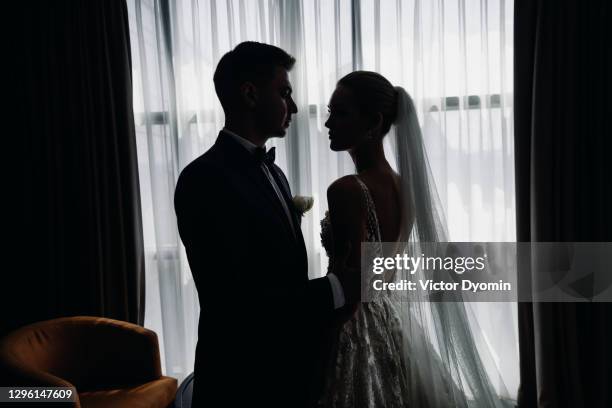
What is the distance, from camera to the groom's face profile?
54.1 inches

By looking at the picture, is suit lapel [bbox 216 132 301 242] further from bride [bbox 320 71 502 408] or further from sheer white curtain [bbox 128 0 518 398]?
sheer white curtain [bbox 128 0 518 398]

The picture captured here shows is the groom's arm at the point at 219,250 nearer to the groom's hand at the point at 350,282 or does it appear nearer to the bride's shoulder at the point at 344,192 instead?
the groom's hand at the point at 350,282

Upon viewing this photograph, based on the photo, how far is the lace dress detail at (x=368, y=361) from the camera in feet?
4.73

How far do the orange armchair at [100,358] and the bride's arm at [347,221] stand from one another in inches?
57.4

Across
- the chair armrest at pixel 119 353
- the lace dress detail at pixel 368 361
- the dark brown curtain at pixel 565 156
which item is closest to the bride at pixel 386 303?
the lace dress detail at pixel 368 361

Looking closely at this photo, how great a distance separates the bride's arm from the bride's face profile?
25cm

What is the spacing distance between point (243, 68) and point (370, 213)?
0.66 m

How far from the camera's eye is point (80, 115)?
2832 millimetres

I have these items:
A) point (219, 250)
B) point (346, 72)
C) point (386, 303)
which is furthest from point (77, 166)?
point (386, 303)

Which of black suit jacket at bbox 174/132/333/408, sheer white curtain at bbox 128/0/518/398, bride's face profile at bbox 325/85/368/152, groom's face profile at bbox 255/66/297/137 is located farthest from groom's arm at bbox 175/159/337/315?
sheer white curtain at bbox 128/0/518/398

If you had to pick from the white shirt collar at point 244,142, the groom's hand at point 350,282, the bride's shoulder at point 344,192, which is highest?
the white shirt collar at point 244,142

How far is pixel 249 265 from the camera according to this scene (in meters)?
1.21

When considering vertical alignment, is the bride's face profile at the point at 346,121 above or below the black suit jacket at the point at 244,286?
above

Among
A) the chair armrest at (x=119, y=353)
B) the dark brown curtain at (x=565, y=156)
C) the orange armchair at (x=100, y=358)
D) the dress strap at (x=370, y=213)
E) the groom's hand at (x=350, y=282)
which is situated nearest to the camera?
the groom's hand at (x=350, y=282)
